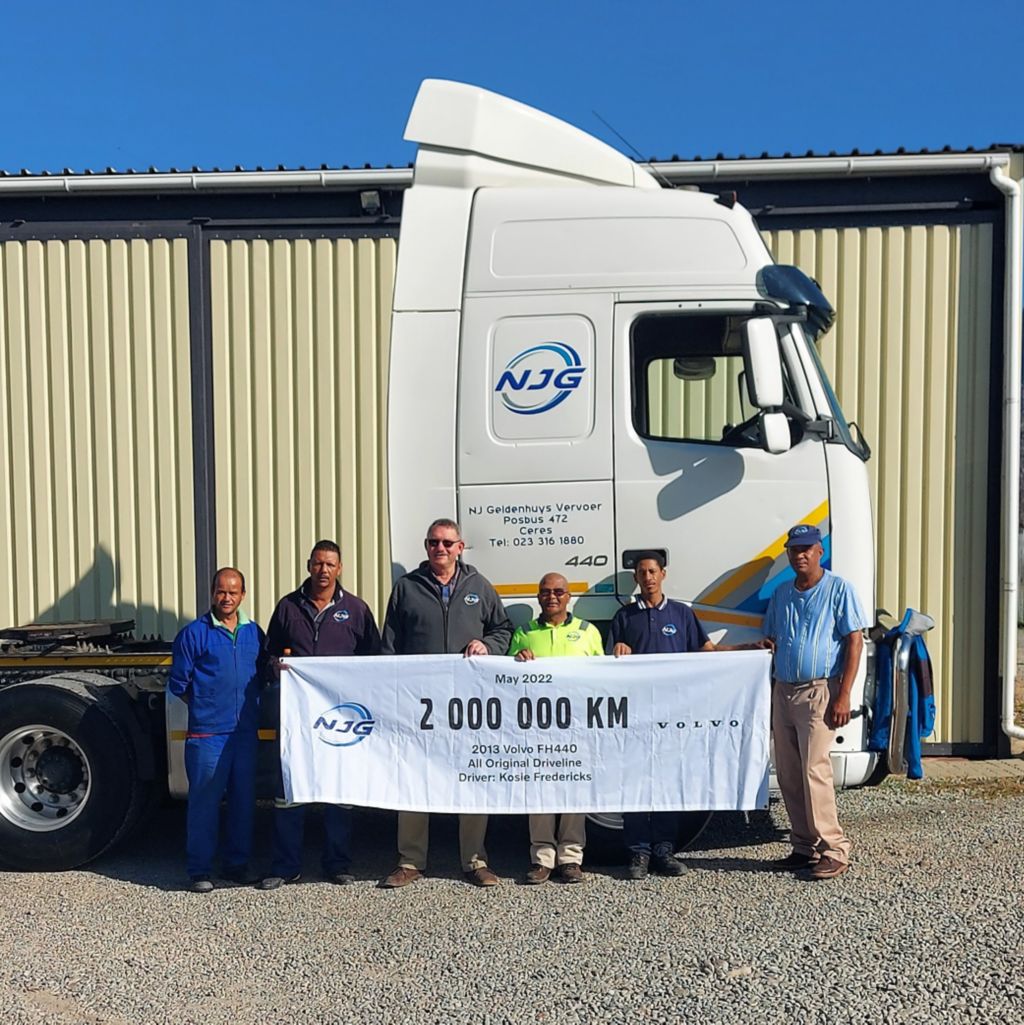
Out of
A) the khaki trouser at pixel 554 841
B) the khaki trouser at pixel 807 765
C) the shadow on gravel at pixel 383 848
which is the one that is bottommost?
the shadow on gravel at pixel 383 848

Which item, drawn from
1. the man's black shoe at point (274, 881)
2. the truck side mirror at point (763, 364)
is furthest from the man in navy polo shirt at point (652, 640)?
the man's black shoe at point (274, 881)

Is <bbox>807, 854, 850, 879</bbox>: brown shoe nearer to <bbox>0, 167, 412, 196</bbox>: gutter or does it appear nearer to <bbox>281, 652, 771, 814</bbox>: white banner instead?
<bbox>281, 652, 771, 814</bbox>: white banner

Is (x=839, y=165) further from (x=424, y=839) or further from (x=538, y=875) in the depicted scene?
(x=424, y=839)

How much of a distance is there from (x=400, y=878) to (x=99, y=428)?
4.98 meters

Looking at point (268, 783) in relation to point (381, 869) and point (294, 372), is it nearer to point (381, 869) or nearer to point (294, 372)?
point (381, 869)

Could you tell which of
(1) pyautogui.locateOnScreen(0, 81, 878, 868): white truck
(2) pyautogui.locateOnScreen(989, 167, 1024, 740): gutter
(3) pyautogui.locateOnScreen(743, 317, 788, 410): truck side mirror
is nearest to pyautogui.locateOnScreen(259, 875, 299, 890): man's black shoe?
(1) pyautogui.locateOnScreen(0, 81, 878, 868): white truck

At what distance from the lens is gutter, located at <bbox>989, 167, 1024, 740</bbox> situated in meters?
7.76

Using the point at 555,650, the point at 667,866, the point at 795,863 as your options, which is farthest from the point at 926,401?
the point at 667,866

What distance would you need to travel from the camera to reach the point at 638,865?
5289mm

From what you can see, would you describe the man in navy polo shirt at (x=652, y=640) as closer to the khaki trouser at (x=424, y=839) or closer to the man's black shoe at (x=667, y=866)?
the man's black shoe at (x=667, y=866)

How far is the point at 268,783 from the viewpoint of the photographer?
220 inches

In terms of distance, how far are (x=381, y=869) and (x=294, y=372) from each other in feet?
13.9

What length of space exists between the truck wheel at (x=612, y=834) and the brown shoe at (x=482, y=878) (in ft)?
1.86

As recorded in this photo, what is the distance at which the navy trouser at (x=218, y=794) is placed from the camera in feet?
17.4
